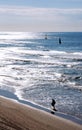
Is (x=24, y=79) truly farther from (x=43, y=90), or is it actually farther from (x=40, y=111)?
(x=40, y=111)

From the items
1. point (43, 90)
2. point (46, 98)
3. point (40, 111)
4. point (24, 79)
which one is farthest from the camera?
point (24, 79)

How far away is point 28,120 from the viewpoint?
16609mm

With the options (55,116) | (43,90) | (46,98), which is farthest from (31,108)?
(43,90)

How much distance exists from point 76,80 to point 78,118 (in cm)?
1589

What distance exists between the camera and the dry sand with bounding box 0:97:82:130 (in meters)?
15.0

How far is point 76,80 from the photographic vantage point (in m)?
34.6

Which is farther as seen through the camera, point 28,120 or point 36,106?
point 36,106

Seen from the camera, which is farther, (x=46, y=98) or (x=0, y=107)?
(x=46, y=98)

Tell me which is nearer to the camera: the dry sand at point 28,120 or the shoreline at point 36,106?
the dry sand at point 28,120

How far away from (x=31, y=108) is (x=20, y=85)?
1003cm

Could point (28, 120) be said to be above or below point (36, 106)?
above

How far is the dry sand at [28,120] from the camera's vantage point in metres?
15.0

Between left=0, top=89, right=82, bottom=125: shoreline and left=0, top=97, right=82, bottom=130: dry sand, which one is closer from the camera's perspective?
left=0, top=97, right=82, bottom=130: dry sand

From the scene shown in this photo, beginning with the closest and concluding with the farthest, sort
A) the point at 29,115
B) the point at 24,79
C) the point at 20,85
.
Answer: the point at 29,115 → the point at 20,85 → the point at 24,79
